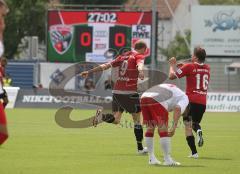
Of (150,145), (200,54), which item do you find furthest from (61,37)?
(150,145)

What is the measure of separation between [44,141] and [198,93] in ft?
17.4

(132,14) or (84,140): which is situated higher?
(132,14)

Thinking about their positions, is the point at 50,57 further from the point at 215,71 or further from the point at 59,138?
the point at 59,138

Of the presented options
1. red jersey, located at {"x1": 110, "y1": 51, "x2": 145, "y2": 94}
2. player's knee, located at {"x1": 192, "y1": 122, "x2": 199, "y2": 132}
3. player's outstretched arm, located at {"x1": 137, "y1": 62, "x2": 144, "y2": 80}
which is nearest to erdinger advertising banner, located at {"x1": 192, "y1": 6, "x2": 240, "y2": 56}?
red jersey, located at {"x1": 110, "y1": 51, "x2": 145, "y2": 94}

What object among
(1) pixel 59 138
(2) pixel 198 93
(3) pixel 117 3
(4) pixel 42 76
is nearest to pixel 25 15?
(3) pixel 117 3

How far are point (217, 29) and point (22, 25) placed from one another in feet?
89.2

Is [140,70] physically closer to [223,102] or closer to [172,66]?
[172,66]

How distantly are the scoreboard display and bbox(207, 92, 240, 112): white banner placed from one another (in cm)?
758

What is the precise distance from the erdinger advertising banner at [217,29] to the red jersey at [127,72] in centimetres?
3989

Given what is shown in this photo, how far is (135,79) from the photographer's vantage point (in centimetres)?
2003

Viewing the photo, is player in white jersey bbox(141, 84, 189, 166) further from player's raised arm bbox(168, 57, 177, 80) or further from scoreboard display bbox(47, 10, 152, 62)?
scoreboard display bbox(47, 10, 152, 62)

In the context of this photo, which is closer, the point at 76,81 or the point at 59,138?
the point at 59,138

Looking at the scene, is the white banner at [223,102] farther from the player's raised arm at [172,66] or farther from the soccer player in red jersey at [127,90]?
the player's raised arm at [172,66]

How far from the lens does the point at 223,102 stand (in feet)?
143
